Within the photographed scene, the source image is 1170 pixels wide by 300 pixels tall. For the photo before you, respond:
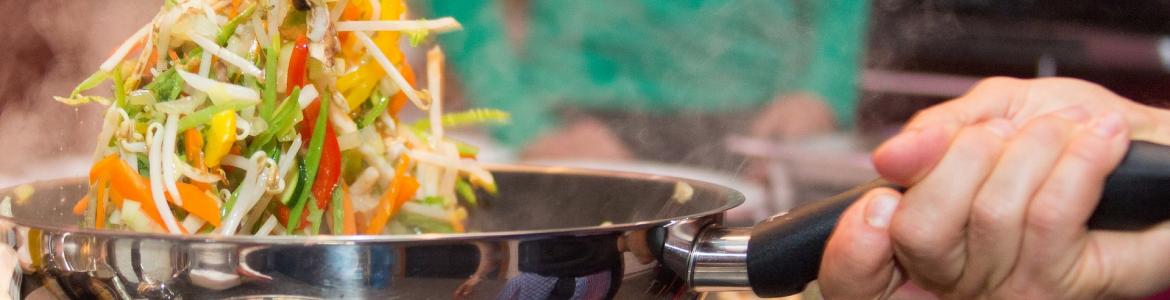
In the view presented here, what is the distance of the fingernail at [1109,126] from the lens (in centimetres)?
53

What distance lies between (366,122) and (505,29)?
2.07 meters

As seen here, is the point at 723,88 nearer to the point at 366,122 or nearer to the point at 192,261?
the point at 366,122

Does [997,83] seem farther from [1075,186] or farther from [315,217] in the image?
[315,217]

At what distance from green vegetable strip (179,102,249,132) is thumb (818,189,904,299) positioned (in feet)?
1.36

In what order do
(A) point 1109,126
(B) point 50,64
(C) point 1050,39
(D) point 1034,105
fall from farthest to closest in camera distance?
Result: (C) point 1050,39 < (B) point 50,64 < (D) point 1034,105 < (A) point 1109,126

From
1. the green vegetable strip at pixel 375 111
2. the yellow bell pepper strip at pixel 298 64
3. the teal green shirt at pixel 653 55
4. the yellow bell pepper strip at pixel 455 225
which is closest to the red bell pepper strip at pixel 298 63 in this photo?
the yellow bell pepper strip at pixel 298 64

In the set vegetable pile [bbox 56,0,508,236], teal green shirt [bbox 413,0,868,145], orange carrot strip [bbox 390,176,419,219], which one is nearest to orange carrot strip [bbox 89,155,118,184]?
vegetable pile [bbox 56,0,508,236]

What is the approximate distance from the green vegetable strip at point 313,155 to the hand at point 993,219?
37 centimetres

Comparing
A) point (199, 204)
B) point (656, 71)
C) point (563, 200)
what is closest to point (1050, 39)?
point (656, 71)

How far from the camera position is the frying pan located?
1.73 ft

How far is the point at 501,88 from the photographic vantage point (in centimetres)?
290

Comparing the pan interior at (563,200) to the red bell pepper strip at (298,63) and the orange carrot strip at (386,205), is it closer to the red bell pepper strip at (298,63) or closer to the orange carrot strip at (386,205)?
the orange carrot strip at (386,205)

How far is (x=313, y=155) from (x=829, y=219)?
38 centimetres

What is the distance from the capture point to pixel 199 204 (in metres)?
0.69
